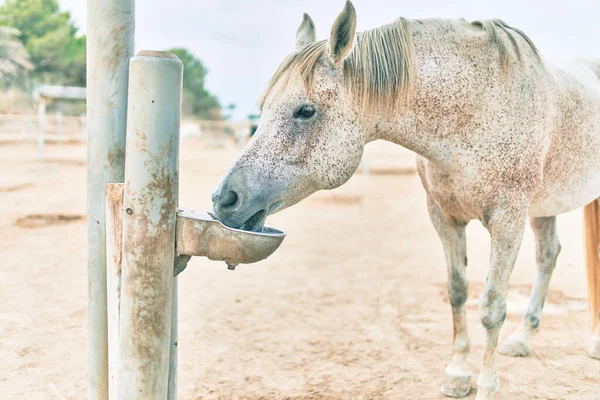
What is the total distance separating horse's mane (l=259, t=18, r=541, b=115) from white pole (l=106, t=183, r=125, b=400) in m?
0.96

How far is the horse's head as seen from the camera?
2.18 meters

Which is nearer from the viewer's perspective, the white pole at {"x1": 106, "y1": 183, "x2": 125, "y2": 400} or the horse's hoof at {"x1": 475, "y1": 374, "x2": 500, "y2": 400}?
the white pole at {"x1": 106, "y1": 183, "x2": 125, "y2": 400}

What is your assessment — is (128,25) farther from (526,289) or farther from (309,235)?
(309,235)

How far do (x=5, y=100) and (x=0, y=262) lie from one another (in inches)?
915

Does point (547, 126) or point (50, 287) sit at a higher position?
point (547, 126)

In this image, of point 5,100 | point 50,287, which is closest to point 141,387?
point 50,287

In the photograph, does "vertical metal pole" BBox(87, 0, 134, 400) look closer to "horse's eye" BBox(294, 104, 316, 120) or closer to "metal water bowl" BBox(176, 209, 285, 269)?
"metal water bowl" BBox(176, 209, 285, 269)

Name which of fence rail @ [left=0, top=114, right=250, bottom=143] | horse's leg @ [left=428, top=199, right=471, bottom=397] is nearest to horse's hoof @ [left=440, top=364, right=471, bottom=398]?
horse's leg @ [left=428, top=199, right=471, bottom=397]

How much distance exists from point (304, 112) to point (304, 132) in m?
0.08

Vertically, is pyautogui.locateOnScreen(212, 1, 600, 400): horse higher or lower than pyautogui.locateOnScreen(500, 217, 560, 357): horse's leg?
higher

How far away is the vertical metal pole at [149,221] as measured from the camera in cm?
149

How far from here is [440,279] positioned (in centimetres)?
577

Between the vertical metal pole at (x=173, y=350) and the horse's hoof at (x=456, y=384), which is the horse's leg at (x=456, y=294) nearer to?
the horse's hoof at (x=456, y=384)

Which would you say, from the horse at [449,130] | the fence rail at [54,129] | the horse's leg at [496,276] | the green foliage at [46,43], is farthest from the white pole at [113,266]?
the green foliage at [46,43]
